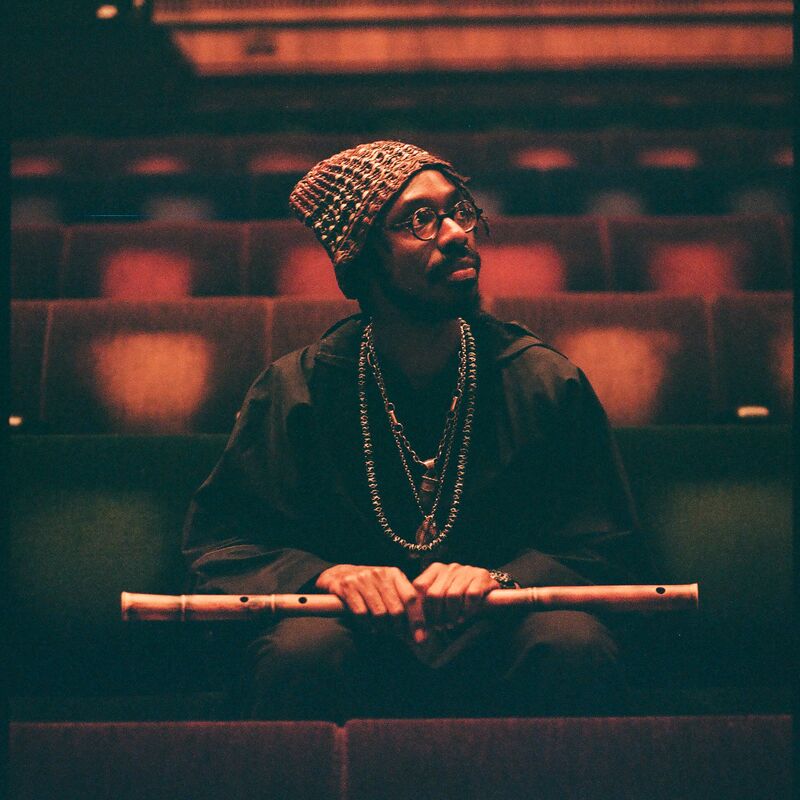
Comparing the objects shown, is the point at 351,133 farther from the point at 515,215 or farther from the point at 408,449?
the point at 408,449

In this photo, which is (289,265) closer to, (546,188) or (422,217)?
(546,188)

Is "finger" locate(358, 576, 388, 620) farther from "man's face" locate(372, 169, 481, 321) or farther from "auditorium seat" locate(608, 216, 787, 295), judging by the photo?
"auditorium seat" locate(608, 216, 787, 295)

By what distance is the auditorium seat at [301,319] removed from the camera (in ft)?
2.47

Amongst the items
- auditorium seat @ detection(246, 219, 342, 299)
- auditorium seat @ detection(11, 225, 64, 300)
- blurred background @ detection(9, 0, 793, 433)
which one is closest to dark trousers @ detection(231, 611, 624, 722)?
blurred background @ detection(9, 0, 793, 433)

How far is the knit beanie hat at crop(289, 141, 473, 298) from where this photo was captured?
0.45m

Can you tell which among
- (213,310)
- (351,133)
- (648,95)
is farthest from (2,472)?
(648,95)

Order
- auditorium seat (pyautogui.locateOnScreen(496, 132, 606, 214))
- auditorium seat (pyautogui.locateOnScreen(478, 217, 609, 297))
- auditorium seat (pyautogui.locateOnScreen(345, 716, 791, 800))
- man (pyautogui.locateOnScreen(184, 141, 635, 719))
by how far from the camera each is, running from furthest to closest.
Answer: auditorium seat (pyautogui.locateOnScreen(496, 132, 606, 214)) < auditorium seat (pyautogui.locateOnScreen(478, 217, 609, 297)) < man (pyautogui.locateOnScreen(184, 141, 635, 719)) < auditorium seat (pyautogui.locateOnScreen(345, 716, 791, 800))

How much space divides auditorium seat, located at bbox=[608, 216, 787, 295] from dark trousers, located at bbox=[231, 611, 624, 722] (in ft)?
1.85

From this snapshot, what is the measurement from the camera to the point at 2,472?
360mm

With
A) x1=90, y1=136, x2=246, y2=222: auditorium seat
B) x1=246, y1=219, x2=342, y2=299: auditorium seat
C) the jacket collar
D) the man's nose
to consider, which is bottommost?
the jacket collar

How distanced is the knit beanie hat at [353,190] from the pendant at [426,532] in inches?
5.1

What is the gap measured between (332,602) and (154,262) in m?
0.62

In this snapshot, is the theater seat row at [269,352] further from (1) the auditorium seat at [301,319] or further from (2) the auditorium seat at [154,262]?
(2) the auditorium seat at [154,262]

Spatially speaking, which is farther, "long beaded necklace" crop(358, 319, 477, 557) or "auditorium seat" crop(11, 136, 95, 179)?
"auditorium seat" crop(11, 136, 95, 179)
